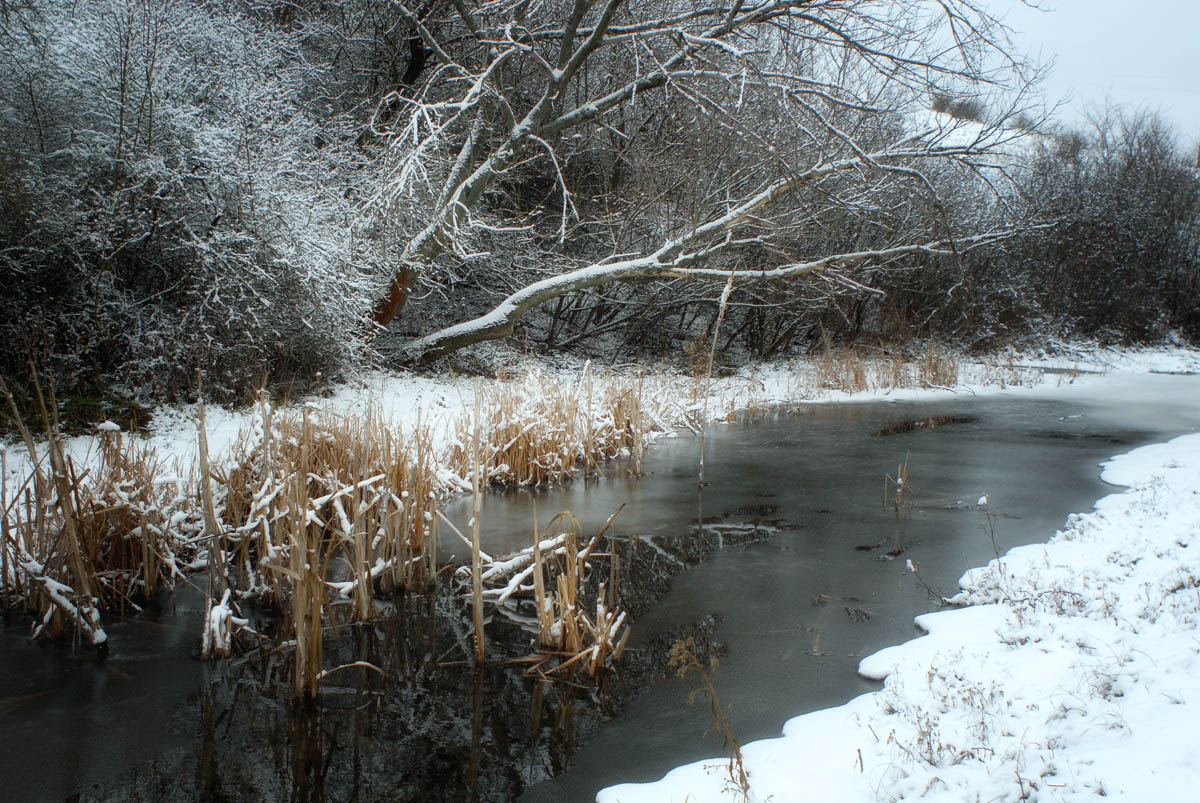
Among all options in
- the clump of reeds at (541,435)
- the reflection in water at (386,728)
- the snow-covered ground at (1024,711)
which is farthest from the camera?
the clump of reeds at (541,435)

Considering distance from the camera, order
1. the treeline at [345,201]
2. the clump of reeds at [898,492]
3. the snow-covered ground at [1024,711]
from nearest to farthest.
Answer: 1. the snow-covered ground at [1024,711]
2. the clump of reeds at [898,492]
3. the treeline at [345,201]

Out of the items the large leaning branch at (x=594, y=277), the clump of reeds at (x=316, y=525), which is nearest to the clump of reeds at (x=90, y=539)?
the clump of reeds at (x=316, y=525)

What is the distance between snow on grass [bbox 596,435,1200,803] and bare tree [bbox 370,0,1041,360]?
253 inches

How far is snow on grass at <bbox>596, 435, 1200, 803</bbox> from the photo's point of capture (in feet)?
7.03

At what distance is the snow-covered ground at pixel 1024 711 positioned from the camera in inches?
84.3

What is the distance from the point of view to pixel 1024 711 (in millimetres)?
2502

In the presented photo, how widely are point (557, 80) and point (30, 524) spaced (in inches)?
330

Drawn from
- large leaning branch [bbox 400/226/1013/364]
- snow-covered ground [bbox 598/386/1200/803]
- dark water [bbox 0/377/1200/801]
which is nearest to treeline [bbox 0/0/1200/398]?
large leaning branch [bbox 400/226/1013/364]

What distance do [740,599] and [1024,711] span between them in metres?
1.82

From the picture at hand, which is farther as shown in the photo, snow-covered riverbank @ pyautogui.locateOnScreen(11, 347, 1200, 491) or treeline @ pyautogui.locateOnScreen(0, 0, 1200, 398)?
treeline @ pyautogui.locateOnScreen(0, 0, 1200, 398)

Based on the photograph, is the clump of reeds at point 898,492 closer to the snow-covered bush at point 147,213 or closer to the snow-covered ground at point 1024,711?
the snow-covered ground at point 1024,711

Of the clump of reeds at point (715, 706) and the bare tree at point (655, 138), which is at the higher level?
the bare tree at point (655, 138)

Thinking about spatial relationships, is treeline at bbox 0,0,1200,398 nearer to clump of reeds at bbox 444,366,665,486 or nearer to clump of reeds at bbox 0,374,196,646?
clump of reeds at bbox 444,366,665,486

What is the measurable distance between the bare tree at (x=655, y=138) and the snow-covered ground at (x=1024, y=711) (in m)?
6.45
